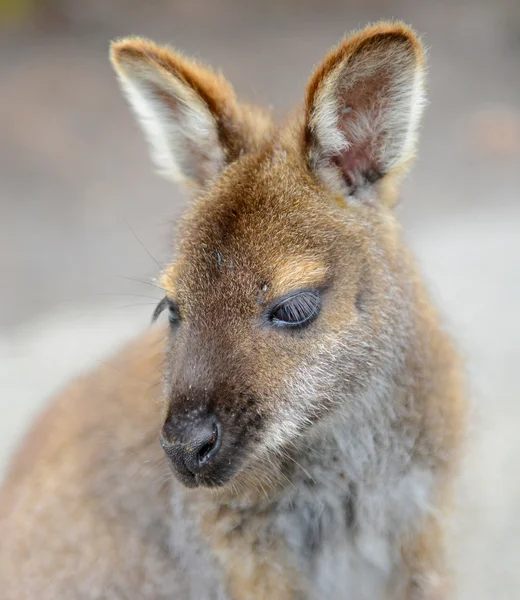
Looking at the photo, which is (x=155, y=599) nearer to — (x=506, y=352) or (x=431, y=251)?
(x=506, y=352)

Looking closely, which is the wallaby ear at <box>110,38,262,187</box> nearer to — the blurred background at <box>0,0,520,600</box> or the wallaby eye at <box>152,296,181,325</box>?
the blurred background at <box>0,0,520,600</box>

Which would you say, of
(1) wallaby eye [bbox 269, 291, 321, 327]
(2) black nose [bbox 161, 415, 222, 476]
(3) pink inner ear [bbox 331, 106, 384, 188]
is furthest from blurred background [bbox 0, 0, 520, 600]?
(2) black nose [bbox 161, 415, 222, 476]

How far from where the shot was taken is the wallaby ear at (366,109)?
282cm

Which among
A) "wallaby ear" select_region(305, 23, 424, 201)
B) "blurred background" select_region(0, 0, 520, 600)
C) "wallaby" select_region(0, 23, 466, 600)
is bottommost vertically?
"blurred background" select_region(0, 0, 520, 600)

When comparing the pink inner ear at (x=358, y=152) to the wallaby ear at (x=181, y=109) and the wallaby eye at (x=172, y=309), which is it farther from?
the wallaby eye at (x=172, y=309)

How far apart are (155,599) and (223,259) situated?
1559 mm

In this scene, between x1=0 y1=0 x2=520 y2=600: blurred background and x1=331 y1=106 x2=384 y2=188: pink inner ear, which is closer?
x1=331 y1=106 x2=384 y2=188: pink inner ear

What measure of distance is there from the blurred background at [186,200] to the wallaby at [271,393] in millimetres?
484

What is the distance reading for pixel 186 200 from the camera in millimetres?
3586

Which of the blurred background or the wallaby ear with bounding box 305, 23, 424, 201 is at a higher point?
the wallaby ear with bounding box 305, 23, 424, 201

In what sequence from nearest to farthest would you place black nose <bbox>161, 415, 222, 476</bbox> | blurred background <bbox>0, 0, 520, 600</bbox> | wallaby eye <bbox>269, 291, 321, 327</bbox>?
1. black nose <bbox>161, 415, 222, 476</bbox>
2. wallaby eye <bbox>269, 291, 321, 327</bbox>
3. blurred background <bbox>0, 0, 520, 600</bbox>

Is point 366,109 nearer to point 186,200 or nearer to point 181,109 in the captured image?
point 181,109

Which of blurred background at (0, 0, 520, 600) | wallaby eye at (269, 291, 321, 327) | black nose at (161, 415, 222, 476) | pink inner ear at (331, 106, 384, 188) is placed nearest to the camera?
black nose at (161, 415, 222, 476)

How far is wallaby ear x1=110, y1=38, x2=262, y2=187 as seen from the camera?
3.15 meters
